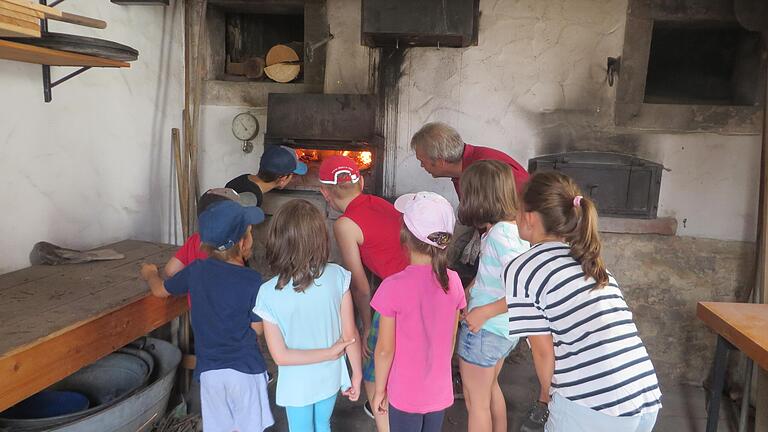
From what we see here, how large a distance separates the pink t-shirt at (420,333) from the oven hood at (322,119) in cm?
162

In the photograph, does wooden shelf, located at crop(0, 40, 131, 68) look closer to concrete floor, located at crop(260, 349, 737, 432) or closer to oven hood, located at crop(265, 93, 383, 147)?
oven hood, located at crop(265, 93, 383, 147)

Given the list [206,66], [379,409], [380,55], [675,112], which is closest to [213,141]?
[206,66]

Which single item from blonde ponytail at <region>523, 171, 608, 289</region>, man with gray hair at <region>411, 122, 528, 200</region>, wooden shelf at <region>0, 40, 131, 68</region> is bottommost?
blonde ponytail at <region>523, 171, 608, 289</region>

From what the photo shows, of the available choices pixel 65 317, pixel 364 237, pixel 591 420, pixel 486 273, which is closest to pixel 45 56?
pixel 65 317

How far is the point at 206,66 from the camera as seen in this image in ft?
12.8

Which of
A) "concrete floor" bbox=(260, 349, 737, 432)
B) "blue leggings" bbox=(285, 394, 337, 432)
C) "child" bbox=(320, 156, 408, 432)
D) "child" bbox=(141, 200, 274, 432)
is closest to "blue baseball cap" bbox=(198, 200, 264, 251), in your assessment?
"child" bbox=(141, 200, 274, 432)

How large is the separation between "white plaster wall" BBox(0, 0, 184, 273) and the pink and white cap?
78.4 inches

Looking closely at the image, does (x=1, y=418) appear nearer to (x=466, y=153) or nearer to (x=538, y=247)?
(x=538, y=247)

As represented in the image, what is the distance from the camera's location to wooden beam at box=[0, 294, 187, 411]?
68.4 inches

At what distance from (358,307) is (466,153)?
3.78 feet

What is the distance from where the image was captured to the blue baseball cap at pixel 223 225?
78.1 inches

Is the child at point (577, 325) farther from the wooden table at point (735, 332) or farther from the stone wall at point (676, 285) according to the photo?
the stone wall at point (676, 285)

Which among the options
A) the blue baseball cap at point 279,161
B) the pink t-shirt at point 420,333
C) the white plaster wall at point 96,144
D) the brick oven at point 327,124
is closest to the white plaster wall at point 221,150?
the white plaster wall at point 96,144

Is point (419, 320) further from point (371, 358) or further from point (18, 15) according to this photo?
point (18, 15)
